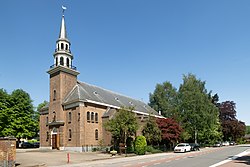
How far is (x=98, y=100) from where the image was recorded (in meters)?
45.4

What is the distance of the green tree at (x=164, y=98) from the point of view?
7188cm

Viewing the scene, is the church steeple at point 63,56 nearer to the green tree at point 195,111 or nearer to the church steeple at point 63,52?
the church steeple at point 63,52

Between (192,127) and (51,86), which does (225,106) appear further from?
(51,86)

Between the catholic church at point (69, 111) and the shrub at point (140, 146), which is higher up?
the catholic church at point (69, 111)

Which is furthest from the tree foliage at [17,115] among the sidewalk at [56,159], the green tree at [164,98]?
the green tree at [164,98]

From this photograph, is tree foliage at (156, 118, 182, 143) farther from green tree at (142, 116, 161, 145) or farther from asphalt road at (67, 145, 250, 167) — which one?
asphalt road at (67, 145, 250, 167)

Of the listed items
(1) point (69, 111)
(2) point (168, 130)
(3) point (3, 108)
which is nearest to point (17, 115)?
(3) point (3, 108)

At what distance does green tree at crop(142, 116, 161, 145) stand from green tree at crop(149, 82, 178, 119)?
31.2 meters

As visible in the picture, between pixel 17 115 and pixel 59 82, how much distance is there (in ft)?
63.3

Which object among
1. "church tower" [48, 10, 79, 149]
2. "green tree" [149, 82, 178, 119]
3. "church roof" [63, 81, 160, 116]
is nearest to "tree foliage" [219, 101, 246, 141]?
"green tree" [149, 82, 178, 119]

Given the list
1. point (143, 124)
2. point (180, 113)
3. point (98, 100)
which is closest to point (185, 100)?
point (180, 113)

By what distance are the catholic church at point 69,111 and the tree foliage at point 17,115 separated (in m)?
10.9

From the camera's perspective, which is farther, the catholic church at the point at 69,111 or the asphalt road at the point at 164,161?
the catholic church at the point at 69,111

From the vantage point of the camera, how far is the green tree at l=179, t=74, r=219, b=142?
5506 centimetres
